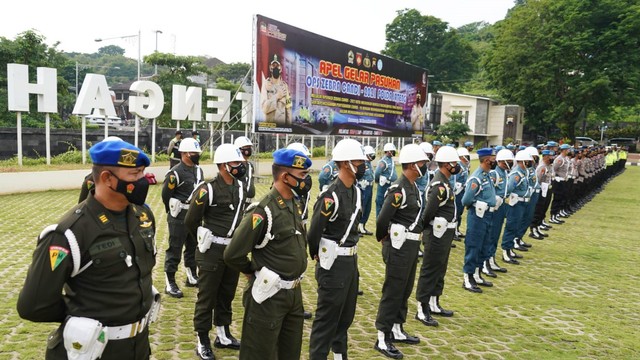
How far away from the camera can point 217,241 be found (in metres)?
4.74

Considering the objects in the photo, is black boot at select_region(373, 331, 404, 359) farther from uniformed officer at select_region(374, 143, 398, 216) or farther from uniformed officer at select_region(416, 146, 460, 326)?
uniformed officer at select_region(374, 143, 398, 216)

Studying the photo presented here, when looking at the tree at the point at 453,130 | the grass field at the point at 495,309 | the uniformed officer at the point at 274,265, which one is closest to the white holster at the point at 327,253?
the uniformed officer at the point at 274,265

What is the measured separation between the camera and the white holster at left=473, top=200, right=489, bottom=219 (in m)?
6.95

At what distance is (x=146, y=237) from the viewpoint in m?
2.71

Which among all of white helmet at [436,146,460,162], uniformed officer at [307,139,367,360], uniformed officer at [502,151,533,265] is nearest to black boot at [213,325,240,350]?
uniformed officer at [307,139,367,360]

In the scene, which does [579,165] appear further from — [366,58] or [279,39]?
[279,39]

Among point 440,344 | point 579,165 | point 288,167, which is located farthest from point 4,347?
point 579,165

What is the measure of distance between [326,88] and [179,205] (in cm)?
1291

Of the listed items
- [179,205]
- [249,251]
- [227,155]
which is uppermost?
[227,155]

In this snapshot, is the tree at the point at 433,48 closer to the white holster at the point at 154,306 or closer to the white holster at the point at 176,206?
the white holster at the point at 176,206

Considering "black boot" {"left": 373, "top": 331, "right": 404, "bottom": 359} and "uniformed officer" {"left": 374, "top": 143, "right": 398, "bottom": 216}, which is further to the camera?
"uniformed officer" {"left": 374, "top": 143, "right": 398, "bottom": 216}

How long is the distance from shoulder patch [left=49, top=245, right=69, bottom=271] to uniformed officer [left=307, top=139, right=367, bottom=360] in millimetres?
2308

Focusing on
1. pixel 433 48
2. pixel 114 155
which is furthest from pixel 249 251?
pixel 433 48

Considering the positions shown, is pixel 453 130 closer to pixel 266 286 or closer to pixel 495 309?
pixel 495 309
